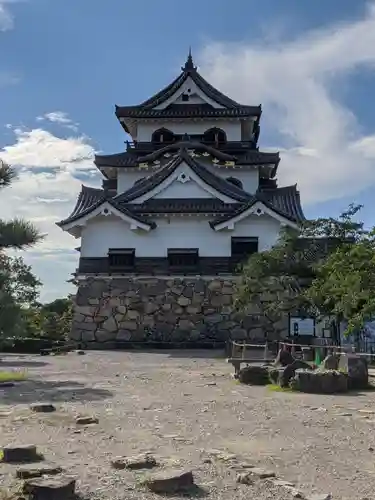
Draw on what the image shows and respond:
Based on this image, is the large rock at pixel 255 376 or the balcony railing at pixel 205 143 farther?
the balcony railing at pixel 205 143

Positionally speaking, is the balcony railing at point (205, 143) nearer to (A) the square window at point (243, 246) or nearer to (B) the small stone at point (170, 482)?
(A) the square window at point (243, 246)

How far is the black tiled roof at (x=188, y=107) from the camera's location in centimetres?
3397

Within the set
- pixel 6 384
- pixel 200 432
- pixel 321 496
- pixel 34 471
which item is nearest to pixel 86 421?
pixel 200 432

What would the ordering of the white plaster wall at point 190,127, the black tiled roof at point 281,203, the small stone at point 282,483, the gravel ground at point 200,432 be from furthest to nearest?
the white plaster wall at point 190,127, the black tiled roof at point 281,203, the gravel ground at point 200,432, the small stone at point 282,483

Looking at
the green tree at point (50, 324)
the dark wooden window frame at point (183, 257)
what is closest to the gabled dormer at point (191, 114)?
the dark wooden window frame at point (183, 257)

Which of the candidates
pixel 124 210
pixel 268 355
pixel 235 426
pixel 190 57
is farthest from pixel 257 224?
pixel 235 426

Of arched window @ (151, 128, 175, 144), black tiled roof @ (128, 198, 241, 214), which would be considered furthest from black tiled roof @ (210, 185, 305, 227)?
arched window @ (151, 128, 175, 144)

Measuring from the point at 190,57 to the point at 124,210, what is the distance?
1350 centimetres

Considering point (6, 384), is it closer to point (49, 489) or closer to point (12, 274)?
point (12, 274)

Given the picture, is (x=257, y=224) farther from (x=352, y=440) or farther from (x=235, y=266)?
(x=352, y=440)

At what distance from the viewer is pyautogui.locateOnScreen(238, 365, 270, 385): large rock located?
14.0m

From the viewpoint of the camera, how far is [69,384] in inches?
555

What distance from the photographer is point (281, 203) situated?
1236 inches

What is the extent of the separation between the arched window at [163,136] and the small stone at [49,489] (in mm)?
30559
